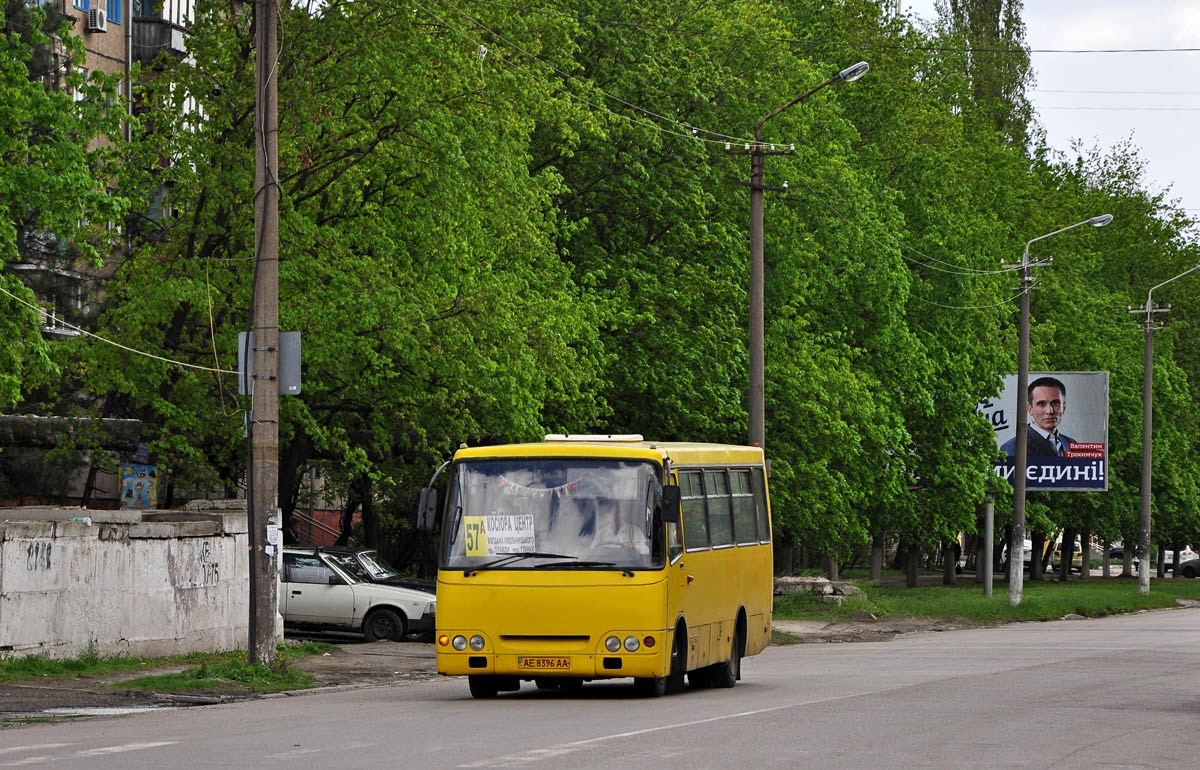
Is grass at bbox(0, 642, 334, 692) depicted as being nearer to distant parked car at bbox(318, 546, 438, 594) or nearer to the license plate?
the license plate

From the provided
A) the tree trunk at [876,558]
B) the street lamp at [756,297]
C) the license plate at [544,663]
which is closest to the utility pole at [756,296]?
the street lamp at [756,297]

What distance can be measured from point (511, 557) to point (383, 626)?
13.1m

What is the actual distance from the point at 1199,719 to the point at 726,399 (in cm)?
2461

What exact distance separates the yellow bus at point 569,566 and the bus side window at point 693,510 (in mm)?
34

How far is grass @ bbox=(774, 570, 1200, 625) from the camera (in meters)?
42.8

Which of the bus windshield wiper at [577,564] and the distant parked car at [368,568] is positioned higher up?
the bus windshield wiper at [577,564]

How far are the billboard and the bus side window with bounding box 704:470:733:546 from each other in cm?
3475

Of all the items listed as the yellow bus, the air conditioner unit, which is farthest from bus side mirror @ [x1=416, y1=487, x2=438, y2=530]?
the air conditioner unit

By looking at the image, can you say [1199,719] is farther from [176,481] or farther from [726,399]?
[726,399]

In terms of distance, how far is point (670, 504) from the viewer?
63.6 feet

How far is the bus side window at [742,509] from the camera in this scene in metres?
22.7

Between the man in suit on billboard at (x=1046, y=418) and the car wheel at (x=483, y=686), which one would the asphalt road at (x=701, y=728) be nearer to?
the car wheel at (x=483, y=686)

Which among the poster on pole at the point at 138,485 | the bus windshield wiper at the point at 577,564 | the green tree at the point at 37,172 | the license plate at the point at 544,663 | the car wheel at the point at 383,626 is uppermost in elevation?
the green tree at the point at 37,172

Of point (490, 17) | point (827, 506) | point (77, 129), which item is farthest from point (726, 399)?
point (77, 129)
